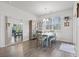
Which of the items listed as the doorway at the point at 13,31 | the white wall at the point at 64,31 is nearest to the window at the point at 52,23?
the white wall at the point at 64,31

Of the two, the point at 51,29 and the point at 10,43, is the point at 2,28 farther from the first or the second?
the point at 51,29

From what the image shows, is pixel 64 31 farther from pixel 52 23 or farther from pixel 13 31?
pixel 13 31

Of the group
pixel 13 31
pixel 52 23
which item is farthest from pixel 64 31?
pixel 13 31

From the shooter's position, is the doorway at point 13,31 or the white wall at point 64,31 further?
the doorway at point 13,31

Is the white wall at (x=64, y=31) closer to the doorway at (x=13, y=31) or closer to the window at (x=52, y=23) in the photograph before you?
the window at (x=52, y=23)

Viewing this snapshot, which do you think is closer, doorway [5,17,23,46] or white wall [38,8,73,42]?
white wall [38,8,73,42]

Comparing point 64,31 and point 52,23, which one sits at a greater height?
point 52,23

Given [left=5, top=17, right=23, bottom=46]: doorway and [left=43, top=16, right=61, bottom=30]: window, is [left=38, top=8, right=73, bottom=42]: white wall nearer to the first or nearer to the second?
[left=43, top=16, right=61, bottom=30]: window

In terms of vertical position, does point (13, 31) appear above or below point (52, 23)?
below

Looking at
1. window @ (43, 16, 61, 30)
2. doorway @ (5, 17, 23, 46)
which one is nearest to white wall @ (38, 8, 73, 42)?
window @ (43, 16, 61, 30)

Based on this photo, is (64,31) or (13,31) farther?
(13,31)

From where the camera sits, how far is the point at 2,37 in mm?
4184

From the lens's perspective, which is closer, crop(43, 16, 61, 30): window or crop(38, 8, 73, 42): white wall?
crop(38, 8, 73, 42): white wall

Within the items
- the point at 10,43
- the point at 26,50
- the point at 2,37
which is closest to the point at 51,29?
the point at 26,50
